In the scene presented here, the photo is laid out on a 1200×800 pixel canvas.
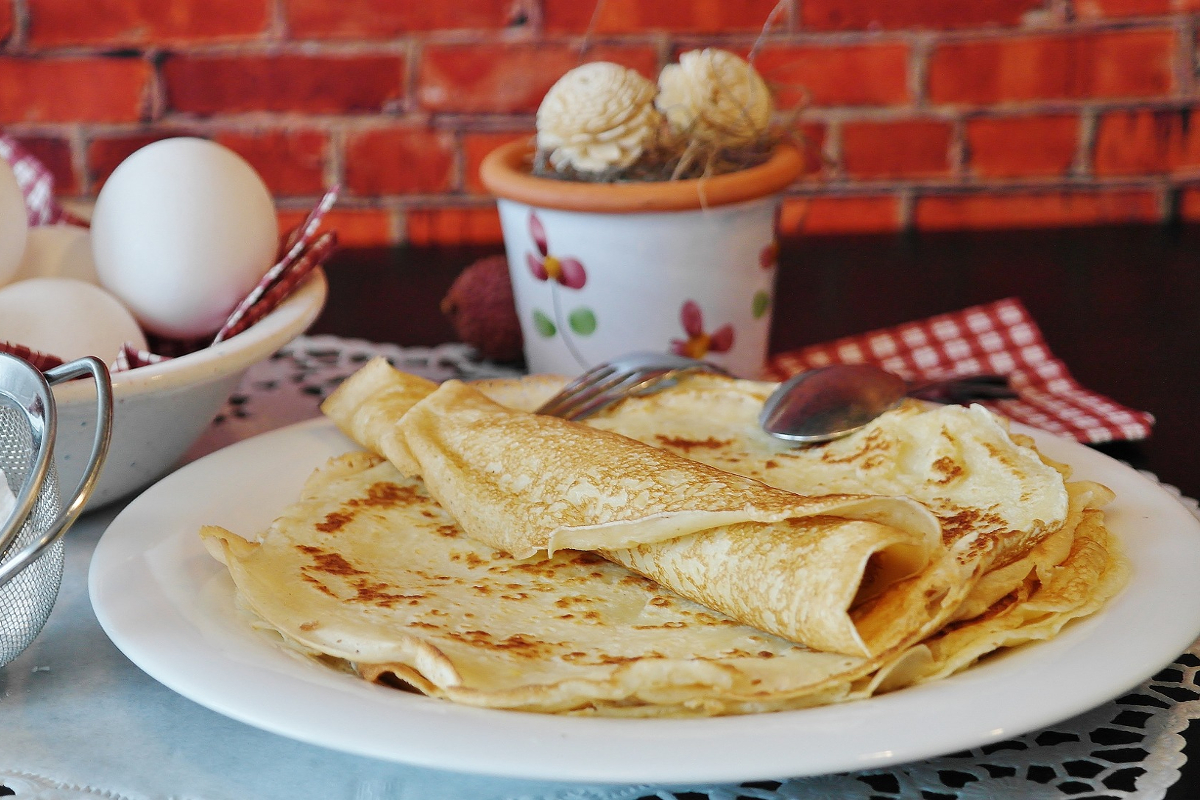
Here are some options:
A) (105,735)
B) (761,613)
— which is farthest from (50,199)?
(761,613)

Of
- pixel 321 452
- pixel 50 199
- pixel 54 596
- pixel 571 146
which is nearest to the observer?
pixel 54 596

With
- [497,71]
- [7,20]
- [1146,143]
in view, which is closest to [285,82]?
[497,71]

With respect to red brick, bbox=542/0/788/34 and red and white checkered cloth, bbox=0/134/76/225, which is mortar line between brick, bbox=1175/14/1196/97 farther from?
red and white checkered cloth, bbox=0/134/76/225

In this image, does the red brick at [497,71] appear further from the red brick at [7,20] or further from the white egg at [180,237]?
the white egg at [180,237]

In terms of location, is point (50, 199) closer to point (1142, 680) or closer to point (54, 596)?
point (54, 596)

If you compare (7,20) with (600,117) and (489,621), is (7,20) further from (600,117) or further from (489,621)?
(489,621)

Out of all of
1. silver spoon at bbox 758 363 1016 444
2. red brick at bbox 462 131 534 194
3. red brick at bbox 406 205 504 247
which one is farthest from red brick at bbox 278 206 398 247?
silver spoon at bbox 758 363 1016 444

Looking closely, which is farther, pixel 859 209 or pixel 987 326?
pixel 859 209
